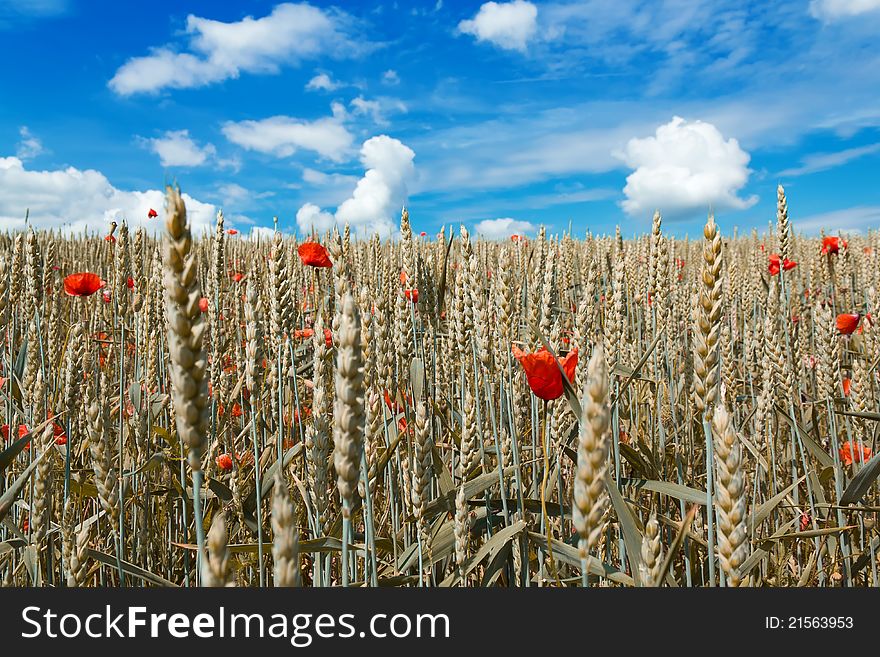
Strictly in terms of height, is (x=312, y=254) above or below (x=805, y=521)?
above

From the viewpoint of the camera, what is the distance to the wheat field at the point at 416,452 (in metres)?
0.75

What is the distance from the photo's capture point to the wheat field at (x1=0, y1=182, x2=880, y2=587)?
754 millimetres

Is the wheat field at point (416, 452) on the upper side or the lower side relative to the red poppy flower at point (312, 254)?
lower

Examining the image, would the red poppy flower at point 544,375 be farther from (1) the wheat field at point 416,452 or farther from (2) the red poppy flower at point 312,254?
(2) the red poppy flower at point 312,254

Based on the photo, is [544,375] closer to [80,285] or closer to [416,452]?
[416,452]

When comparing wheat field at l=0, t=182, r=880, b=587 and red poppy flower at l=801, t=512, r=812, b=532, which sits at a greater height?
wheat field at l=0, t=182, r=880, b=587

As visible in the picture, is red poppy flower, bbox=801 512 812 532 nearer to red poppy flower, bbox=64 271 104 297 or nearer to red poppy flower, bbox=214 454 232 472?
red poppy flower, bbox=214 454 232 472

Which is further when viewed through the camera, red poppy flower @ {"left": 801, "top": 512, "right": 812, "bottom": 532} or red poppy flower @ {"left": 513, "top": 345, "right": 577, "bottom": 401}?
red poppy flower @ {"left": 801, "top": 512, "right": 812, "bottom": 532}

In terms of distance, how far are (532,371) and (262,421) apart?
111cm

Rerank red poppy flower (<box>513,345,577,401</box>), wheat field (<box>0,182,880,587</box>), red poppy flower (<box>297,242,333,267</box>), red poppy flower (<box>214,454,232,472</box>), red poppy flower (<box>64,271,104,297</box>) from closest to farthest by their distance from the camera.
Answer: wheat field (<box>0,182,880,587</box>) < red poppy flower (<box>513,345,577,401</box>) < red poppy flower (<box>214,454,232,472</box>) < red poppy flower (<box>297,242,333,267</box>) < red poppy flower (<box>64,271,104,297</box>)

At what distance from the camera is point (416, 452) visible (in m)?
1.37

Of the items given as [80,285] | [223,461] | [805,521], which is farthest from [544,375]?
[80,285]

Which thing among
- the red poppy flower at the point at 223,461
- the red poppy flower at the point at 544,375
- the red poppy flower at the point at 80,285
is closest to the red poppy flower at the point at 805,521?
the red poppy flower at the point at 544,375

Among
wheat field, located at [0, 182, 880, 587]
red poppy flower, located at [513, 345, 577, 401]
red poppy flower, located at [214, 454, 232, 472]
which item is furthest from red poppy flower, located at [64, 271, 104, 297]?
red poppy flower, located at [513, 345, 577, 401]
